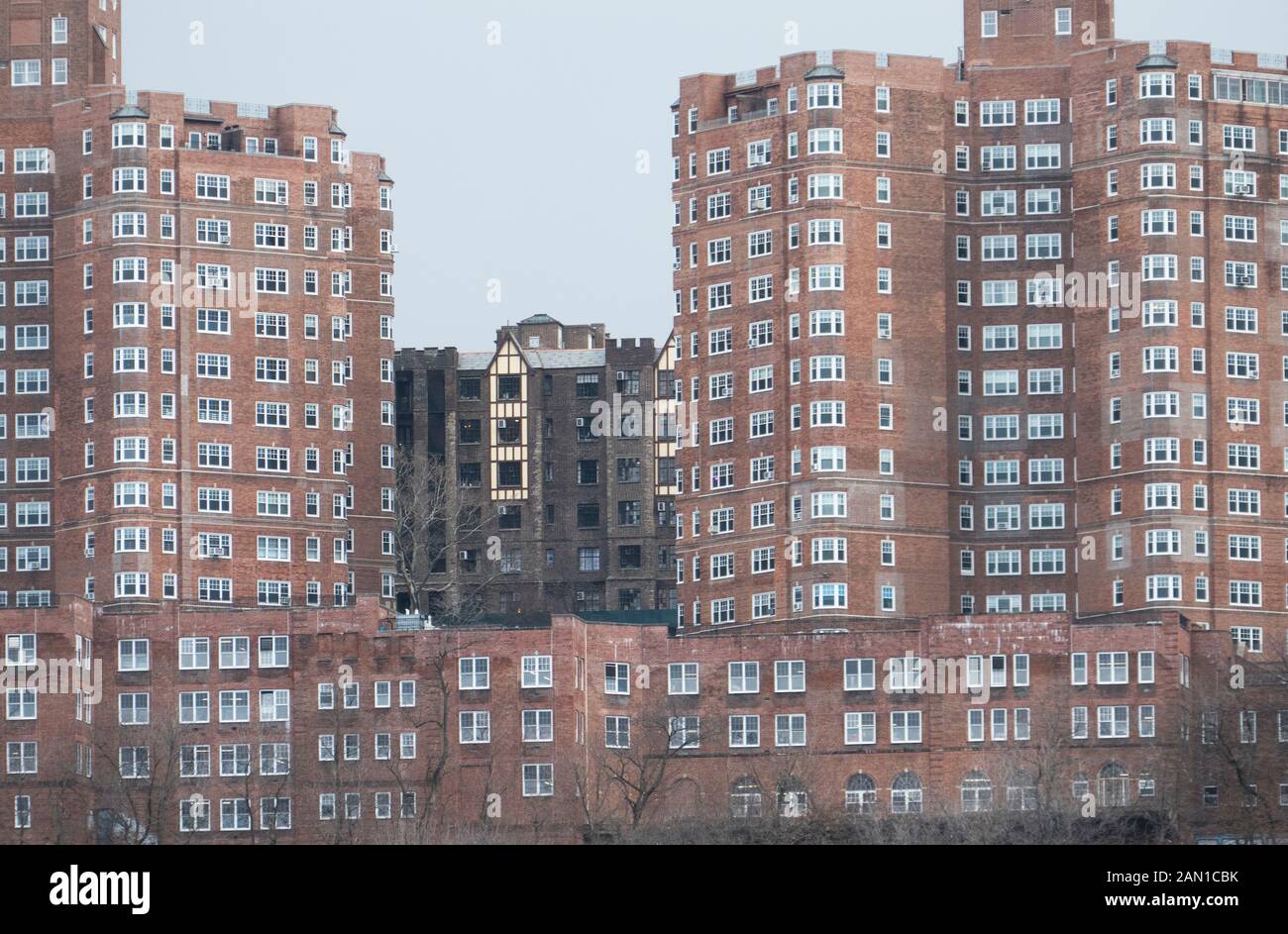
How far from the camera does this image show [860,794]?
16075 centimetres

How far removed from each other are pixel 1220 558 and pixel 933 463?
19003 millimetres

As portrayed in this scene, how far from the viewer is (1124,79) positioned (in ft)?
587

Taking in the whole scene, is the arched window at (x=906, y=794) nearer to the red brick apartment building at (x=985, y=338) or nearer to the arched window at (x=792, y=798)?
the arched window at (x=792, y=798)

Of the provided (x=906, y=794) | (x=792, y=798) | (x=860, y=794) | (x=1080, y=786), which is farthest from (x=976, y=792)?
(x=792, y=798)

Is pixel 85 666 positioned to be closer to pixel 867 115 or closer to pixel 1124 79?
pixel 867 115

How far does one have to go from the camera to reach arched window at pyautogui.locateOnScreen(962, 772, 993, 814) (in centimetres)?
15775

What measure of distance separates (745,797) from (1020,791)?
15924mm

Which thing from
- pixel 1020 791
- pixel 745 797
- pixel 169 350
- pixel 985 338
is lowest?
pixel 745 797

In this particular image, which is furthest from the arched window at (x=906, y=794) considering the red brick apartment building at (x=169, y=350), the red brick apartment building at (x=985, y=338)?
the red brick apartment building at (x=169, y=350)

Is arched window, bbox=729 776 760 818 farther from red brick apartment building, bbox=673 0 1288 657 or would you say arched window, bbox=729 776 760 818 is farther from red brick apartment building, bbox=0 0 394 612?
red brick apartment building, bbox=0 0 394 612

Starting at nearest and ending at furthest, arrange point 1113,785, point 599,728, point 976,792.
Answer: point 1113,785
point 976,792
point 599,728

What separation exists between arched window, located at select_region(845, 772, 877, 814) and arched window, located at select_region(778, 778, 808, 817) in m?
2.92

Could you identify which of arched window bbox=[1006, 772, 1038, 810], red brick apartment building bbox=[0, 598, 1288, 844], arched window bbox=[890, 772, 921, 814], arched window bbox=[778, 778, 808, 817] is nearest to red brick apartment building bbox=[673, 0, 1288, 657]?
red brick apartment building bbox=[0, 598, 1288, 844]

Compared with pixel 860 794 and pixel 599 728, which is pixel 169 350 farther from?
pixel 860 794
